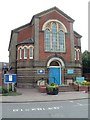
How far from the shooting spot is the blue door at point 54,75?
102 ft

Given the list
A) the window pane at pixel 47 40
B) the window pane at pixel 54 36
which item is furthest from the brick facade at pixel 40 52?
the window pane at pixel 54 36

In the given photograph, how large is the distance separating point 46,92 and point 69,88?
13.1 feet

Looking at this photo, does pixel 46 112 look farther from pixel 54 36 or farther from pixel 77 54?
pixel 77 54

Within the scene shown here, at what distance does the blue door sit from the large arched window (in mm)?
2409

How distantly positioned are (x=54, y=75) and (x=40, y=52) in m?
3.40

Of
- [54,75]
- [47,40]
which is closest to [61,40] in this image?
[47,40]

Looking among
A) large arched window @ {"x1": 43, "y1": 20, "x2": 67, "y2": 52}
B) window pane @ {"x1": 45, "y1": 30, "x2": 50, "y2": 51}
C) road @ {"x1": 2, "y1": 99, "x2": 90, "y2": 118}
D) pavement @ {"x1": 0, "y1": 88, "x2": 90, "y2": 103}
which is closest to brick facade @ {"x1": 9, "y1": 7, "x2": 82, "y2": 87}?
large arched window @ {"x1": 43, "y1": 20, "x2": 67, "y2": 52}

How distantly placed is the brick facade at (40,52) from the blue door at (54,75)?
1.30 feet

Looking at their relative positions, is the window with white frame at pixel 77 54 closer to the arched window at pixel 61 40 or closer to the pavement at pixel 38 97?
the arched window at pixel 61 40

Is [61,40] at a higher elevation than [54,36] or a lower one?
lower

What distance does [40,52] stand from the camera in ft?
101

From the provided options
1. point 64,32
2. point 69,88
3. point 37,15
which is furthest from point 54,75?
point 37,15

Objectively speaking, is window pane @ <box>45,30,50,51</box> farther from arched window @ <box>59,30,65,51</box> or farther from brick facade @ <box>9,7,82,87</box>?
arched window @ <box>59,30,65,51</box>

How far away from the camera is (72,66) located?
3161 cm
